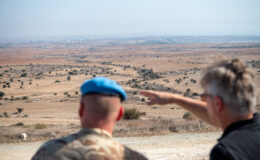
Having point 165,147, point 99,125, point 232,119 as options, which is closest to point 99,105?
point 99,125

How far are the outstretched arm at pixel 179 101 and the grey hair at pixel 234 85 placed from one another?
0.64 metres

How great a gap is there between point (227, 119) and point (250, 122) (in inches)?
6.3

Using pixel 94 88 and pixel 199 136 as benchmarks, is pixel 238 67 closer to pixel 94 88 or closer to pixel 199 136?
pixel 94 88

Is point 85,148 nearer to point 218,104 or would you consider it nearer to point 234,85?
point 218,104

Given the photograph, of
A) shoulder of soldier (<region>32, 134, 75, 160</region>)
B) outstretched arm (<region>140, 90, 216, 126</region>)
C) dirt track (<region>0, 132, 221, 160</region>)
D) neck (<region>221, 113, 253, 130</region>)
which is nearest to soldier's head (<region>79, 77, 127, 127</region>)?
shoulder of soldier (<region>32, 134, 75, 160</region>)

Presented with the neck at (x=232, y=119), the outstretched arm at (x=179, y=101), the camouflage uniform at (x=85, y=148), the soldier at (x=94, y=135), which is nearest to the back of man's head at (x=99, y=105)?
the soldier at (x=94, y=135)

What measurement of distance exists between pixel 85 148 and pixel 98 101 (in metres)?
0.32

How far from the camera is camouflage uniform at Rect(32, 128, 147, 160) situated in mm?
1770

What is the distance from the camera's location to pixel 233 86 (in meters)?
1.83

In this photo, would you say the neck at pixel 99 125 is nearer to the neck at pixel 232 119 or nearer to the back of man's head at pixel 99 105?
the back of man's head at pixel 99 105

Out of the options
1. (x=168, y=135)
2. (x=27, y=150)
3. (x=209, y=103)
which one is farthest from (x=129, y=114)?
(x=209, y=103)

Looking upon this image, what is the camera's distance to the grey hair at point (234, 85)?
1.83 m

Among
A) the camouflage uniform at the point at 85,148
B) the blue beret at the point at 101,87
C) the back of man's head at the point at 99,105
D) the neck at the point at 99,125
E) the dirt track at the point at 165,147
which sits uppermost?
the blue beret at the point at 101,87

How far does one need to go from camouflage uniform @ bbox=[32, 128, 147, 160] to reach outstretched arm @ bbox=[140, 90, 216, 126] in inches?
29.9
